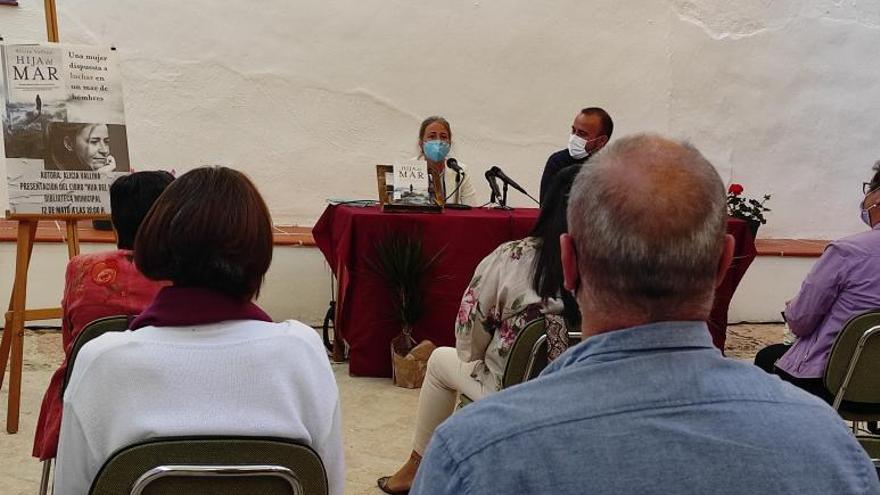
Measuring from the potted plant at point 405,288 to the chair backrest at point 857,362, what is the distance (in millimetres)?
1815

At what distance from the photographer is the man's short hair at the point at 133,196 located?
1.86 metres

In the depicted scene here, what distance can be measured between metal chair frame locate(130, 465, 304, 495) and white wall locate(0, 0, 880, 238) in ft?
15.1

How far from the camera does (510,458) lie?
701mm

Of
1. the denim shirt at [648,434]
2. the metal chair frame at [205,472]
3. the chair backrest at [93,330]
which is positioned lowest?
the metal chair frame at [205,472]

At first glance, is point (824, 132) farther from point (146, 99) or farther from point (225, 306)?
point (225, 306)

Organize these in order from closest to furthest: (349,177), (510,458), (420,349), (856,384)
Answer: (510,458) < (856,384) < (420,349) < (349,177)

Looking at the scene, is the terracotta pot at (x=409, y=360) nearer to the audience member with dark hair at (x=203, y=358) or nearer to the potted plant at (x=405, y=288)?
the potted plant at (x=405, y=288)

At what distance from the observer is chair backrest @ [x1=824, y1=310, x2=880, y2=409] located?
2.19 metres

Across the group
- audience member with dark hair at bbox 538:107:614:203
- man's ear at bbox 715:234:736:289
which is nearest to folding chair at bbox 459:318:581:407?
man's ear at bbox 715:234:736:289

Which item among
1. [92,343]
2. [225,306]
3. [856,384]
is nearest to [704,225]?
[225,306]

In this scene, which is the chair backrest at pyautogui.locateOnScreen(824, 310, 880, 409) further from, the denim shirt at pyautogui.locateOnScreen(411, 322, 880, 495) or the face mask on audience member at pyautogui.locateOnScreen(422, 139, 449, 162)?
the face mask on audience member at pyautogui.locateOnScreen(422, 139, 449, 162)

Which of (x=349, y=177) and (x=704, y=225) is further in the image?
(x=349, y=177)

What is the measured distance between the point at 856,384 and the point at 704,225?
1877mm

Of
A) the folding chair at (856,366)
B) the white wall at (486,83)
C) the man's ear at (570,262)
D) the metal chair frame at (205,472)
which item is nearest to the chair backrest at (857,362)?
the folding chair at (856,366)
